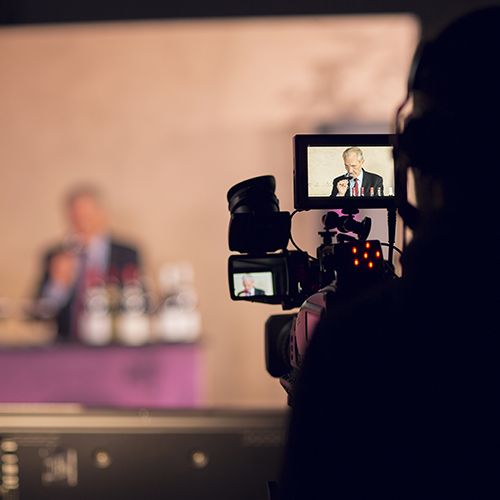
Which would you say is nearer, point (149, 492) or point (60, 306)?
point (149, 492)

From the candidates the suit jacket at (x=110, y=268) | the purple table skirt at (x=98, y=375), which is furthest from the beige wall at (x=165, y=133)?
the purple table skirt at (x=98, y=375)

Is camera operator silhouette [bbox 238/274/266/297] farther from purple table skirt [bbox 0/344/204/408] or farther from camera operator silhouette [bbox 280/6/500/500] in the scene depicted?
purple table skirt [bbox 0/344/204/408]

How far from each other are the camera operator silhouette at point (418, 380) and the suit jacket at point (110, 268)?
2730 millimetres

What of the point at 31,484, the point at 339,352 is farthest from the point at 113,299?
the point at 339,352

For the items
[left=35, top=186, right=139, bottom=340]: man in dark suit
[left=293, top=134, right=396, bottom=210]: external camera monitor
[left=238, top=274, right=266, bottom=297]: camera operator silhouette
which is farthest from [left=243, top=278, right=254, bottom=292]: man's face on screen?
[left=35, top=186, right=139, bottom=340]: man in dark suit

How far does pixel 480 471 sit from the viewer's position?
1.26ft

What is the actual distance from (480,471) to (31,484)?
64 cm

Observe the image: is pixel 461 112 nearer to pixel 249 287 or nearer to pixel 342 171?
pixel 342 171

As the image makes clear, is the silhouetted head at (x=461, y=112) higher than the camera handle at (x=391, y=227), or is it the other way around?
the silhouetted head at (x=461, y=112)

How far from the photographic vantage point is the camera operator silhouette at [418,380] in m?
A: 0.38

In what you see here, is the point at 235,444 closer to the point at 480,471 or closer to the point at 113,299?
the point at 480,471

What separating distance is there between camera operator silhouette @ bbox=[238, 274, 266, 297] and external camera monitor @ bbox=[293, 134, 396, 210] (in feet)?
0.41

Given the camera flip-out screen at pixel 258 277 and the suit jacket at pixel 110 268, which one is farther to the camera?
the suit jacket at pixel 110 268

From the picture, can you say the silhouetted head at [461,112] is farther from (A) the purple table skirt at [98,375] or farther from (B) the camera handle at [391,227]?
(A) the purple table skirt at [98,375]
